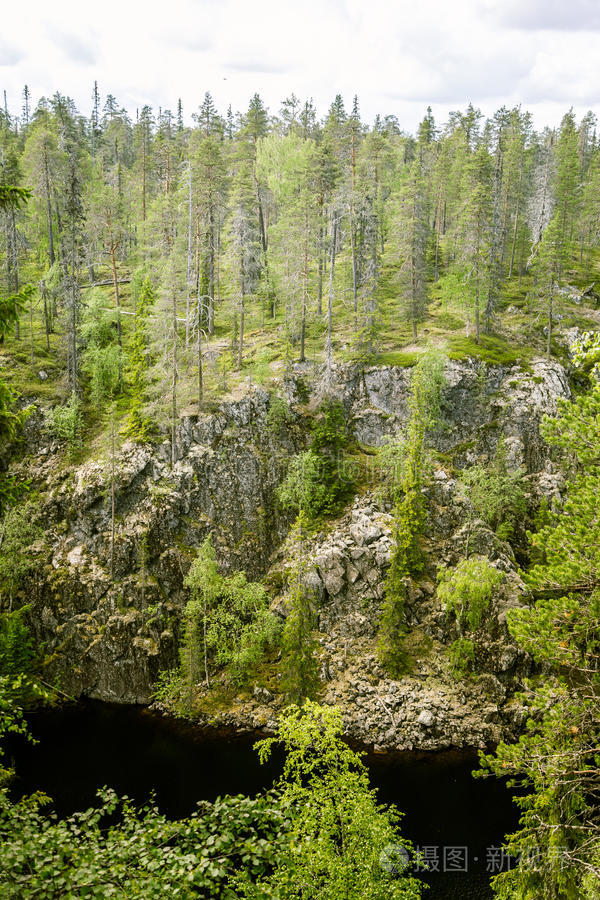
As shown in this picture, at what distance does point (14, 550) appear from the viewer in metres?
29.4

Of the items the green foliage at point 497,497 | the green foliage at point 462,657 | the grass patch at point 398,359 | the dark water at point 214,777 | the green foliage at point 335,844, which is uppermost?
the grass patch at point 398,359

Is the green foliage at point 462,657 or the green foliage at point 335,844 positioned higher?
the green foliage at point 335,844

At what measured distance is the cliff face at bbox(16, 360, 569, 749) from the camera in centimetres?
2530

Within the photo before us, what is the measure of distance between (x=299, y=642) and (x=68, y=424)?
69.1 feet

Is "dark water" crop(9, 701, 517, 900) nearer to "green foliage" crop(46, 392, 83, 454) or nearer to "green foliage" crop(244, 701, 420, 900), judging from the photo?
"green foliage" crop(244, 701, 420, 900)

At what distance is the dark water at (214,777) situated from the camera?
18578 millimetres

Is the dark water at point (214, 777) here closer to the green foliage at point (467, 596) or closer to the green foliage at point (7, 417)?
the green foliage at point (467, 596)

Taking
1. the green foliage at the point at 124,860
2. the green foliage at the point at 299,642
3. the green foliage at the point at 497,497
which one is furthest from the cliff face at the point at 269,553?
the green foliage at the point at 124,860

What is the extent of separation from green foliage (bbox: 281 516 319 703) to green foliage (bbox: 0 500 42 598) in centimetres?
1650

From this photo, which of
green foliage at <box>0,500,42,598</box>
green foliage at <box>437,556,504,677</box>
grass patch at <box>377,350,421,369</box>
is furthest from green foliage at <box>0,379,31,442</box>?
grass patch at <box>377,350,421,369</box>

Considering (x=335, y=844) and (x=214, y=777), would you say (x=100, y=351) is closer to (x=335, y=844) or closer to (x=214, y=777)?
(x=214, y=777)

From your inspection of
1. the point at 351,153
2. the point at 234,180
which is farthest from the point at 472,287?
the point at 234,180

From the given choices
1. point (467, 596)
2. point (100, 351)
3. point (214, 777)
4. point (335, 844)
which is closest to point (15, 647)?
point (214, 777)

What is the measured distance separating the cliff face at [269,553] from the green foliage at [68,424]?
132cm
